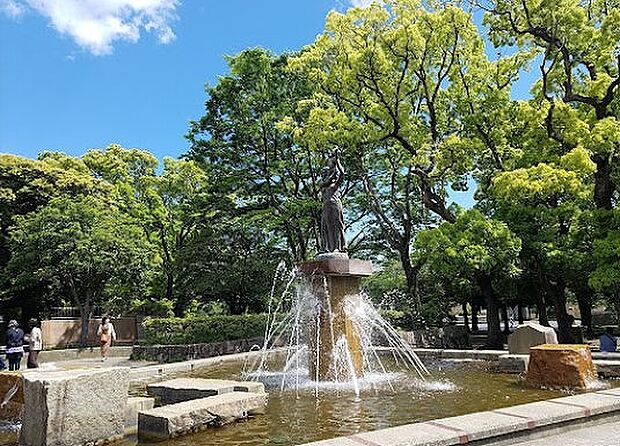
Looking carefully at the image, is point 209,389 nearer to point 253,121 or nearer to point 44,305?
point 253,121

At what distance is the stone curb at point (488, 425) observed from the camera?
4672 millimetres

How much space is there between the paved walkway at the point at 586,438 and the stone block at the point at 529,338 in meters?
6.36

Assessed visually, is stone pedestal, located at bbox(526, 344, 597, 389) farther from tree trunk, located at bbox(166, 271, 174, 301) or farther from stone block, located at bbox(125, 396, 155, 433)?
tree trunk, located at bbox(166, 271, 174, 301)

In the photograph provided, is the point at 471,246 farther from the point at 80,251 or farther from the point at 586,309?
the point at 80,251

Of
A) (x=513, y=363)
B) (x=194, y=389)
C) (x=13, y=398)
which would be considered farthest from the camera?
(x=513, y=363)

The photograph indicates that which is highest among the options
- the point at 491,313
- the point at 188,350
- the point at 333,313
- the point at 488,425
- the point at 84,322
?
the point at 84,322

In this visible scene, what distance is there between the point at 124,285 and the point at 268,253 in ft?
24.0

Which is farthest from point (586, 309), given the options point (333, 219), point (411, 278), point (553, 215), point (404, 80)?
point (333, 219)

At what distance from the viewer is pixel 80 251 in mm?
24969

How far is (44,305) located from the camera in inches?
1261

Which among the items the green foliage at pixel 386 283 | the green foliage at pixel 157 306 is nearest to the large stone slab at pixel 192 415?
the green foliage at pixel 157 306

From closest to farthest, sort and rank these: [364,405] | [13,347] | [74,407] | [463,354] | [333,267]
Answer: [74,407], [364,405], [333,267], [463,354], [13,347]

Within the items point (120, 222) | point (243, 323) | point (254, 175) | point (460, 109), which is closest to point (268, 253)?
point (254, 175)

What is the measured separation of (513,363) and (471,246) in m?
6.30
